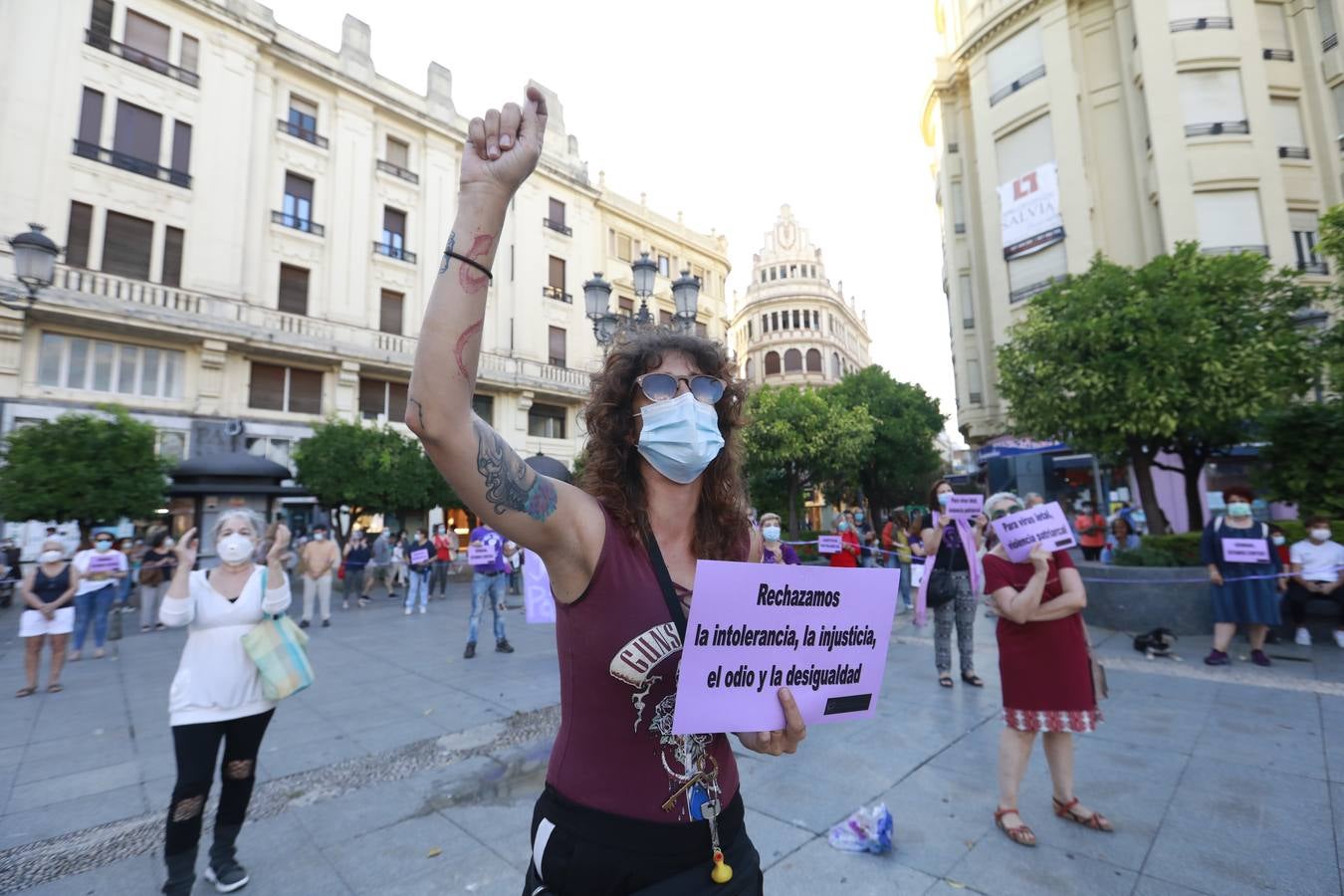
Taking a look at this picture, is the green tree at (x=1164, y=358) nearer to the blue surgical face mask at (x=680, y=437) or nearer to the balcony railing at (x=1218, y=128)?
the balcony railing at (x=1218, y=128)

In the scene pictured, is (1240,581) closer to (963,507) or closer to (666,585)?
(963,507)

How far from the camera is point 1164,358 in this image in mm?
11508

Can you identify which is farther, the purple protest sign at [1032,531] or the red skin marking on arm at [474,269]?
the purple protest sign at [1032,531]

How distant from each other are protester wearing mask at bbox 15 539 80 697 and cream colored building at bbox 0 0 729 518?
1333 cm

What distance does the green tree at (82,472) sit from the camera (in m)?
12.3

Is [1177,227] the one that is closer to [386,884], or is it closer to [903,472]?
[903,472]

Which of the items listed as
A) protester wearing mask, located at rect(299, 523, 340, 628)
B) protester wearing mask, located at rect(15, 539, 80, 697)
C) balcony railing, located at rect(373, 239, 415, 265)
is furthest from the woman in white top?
balcony railing, located at rect(373, 239, 415, 265)

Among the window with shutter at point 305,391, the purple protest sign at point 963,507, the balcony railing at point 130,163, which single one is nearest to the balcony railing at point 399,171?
the balcony railing at point 130,163

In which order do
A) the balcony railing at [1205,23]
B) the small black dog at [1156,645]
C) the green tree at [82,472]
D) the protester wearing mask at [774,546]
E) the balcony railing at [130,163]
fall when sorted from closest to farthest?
the protester wearing mask at [774,546]
the small black dog at [1156,645]
the green tree at [82,472]
the balcony railing at [130,163]
the balcony railing at [1205,23]

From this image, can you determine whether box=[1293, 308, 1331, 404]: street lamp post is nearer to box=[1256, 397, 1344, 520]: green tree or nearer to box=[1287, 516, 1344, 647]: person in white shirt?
box=[1256, 397, 1344, 520]: green tree

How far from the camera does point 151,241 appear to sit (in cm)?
1884

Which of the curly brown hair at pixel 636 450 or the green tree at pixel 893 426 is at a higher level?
the green tree at pixel 893 426

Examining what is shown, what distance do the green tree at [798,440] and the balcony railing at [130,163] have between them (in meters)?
20.7

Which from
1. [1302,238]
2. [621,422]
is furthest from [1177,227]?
[621,422]
